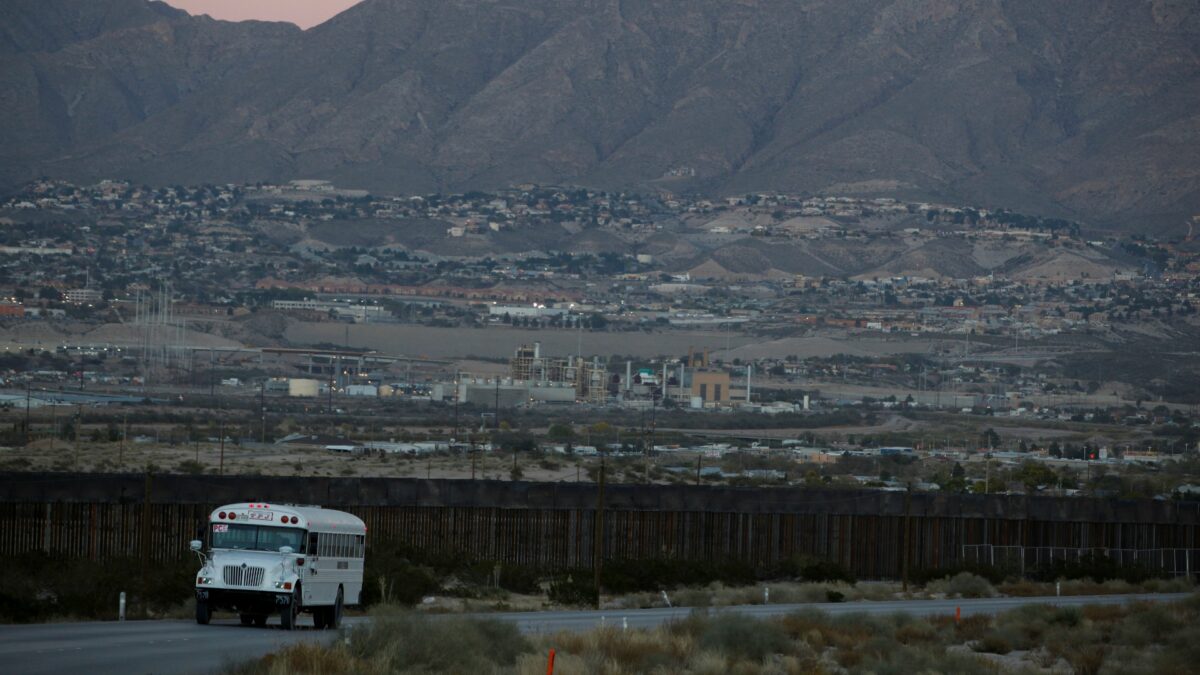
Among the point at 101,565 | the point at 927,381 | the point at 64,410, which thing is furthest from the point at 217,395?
the point at 101,565

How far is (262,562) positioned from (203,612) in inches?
65.0

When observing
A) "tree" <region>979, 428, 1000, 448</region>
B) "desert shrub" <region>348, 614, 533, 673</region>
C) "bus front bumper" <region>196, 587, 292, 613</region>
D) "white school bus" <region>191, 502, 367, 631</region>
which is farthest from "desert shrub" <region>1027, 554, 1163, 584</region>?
"tree" <region>979, 428, 1000, 448</region>

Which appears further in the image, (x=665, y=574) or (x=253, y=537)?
(x=665, y=574)

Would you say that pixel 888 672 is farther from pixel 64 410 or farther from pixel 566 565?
pixel 64 410

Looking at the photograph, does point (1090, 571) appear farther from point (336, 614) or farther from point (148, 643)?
point (148, 643)

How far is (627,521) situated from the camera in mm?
57594

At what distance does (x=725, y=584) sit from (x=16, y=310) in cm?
14917

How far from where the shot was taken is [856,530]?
→ 62.3m

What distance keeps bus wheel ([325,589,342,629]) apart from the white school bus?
2.30 feet

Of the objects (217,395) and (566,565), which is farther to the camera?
(217,395)

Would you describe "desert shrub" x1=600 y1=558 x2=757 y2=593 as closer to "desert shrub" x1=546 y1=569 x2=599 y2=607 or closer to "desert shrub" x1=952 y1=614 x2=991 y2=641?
"desert shrub" x1=546 y1=569 x2=599 y2=607

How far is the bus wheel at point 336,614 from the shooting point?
1282 inches

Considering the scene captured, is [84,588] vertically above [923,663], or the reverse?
[923,663]

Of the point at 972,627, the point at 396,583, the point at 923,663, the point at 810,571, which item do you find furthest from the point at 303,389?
the point at 923,663
